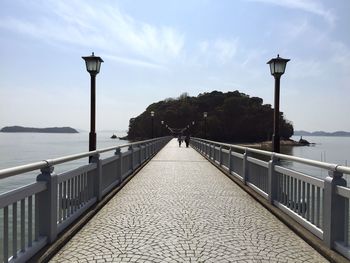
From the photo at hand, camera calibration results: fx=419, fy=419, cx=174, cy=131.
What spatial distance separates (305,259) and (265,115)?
156 m

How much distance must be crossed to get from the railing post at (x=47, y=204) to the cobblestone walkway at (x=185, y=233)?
1.12ft

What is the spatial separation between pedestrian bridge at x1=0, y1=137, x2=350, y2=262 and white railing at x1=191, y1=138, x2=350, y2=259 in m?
0.01

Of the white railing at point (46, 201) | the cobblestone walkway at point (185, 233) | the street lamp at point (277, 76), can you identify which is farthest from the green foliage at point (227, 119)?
the white railing at point (46, 201)

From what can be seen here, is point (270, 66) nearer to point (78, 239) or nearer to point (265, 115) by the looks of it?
point (78, 239)

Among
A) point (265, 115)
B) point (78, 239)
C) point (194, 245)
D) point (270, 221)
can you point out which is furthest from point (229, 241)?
point (265, 115)

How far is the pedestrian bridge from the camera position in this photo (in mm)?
5102

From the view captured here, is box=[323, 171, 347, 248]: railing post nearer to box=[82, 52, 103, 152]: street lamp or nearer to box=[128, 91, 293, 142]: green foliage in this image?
box=[82, 52, 103, 152]: street lamp

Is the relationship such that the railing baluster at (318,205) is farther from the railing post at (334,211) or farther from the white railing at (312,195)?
the railing post at (334,211)

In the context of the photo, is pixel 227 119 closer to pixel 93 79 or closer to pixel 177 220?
pixel 93 79

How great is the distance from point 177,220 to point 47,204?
2.58 m

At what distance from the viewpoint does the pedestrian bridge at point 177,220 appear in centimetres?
510

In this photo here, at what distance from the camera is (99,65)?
1351 cm

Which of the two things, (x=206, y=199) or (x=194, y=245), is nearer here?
(x=194, y=245)

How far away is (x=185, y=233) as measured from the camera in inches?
250
